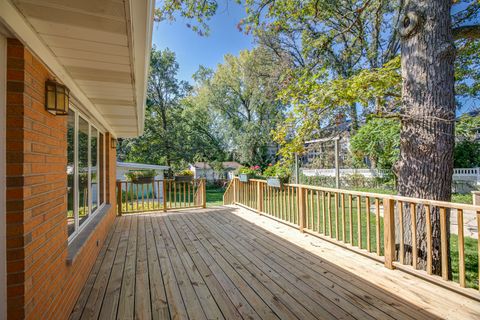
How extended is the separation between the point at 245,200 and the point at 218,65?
15366 mm

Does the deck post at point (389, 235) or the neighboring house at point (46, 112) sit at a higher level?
the neighboring house at point (46, 112)

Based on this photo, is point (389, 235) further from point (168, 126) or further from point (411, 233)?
point (168, 126)

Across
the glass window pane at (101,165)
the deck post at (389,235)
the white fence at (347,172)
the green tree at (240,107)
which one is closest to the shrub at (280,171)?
the deck post at (389,235)

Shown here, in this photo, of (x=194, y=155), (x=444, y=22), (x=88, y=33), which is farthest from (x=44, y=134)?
(x=194, y=155)

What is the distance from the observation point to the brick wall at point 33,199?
1.29 meters

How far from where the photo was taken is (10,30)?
125 cm

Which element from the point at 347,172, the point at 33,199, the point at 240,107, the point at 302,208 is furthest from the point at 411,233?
the point at 240,107

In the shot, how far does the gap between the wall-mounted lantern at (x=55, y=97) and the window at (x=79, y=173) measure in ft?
2.38

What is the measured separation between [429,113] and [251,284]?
9.60 ft

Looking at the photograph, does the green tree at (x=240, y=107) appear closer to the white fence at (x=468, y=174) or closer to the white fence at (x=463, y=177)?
the white fence at (x=463, y=177)

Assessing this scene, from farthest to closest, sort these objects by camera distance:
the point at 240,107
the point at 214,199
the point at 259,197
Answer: the point at 240,107
the point at 214,199
the point at 259,197

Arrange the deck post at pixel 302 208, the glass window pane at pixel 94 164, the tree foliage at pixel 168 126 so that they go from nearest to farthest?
1. the glass window pane at pixel 94 164
2. the deck post at pixel 302 208
3. the tree foliage at pixel 168 126

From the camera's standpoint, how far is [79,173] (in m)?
2.83

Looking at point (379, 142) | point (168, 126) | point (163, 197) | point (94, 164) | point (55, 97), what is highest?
point (168, 126)
